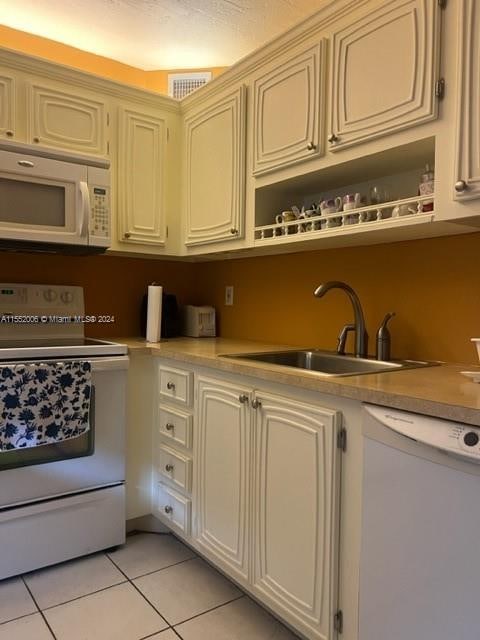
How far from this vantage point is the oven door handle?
1.97 metres

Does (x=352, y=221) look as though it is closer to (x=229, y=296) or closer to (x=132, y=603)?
(x=229, y=296)

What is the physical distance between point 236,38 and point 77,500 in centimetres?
227

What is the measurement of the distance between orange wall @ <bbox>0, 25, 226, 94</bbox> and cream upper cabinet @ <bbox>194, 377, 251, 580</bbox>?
5.62 ft

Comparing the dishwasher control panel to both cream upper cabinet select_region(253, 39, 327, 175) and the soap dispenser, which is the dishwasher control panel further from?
cream upper cabinet select_region(253, 39, 327, 175)

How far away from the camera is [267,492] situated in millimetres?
1539

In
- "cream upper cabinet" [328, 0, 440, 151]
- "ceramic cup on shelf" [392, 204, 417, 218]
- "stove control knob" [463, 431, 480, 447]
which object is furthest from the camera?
"ceramic cup on shelf" [392, 204, 417, 218]

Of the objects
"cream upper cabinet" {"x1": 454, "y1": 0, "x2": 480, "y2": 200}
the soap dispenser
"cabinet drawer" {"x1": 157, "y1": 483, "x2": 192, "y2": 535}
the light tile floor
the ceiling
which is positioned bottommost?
the light tile floor

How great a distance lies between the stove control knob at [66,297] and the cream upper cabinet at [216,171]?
66 centimetres

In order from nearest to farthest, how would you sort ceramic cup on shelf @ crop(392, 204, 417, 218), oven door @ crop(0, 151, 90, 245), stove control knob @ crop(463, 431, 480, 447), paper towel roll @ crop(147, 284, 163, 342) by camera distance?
stove control knob @ crop(463, 431, 480, 447)
ceramic cup on shelf @ crop(392, 204, 417, 218)
oven door @ crop(0, 151, 90, 245)
paper towel roll @ crop(147, 284, 163, 342)

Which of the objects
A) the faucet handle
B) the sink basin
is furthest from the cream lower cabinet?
the faucet handle

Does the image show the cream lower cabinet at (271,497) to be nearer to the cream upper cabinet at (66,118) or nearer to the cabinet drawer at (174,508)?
the cabinet drawer at (174,508)

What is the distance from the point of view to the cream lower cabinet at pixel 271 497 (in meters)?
1.33

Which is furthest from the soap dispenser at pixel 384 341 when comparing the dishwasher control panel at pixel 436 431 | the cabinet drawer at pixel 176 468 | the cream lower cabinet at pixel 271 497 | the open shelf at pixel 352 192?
the cabinet drawer at pixel 176 468

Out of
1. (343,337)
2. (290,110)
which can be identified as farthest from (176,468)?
(290,110)
